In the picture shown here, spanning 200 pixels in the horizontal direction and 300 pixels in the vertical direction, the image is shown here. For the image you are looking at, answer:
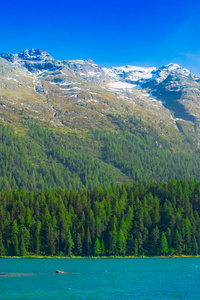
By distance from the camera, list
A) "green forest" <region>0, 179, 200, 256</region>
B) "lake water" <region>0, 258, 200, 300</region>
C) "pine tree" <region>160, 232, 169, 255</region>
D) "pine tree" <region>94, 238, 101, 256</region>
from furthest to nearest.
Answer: "pine tree" <region>160, 232, 169, 255</region>, "pine tree" <region>94, 238, 101, 256</region>, "green forest" <region>0, 179, 200, 256</region>, "lake water" <region>0, 258, 200, 300</region>

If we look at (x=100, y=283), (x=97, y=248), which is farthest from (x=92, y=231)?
(x=100, y=283)

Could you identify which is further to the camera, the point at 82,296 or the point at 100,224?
the point at 100,224

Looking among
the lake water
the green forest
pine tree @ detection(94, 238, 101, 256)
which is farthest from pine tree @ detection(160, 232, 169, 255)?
the lake water

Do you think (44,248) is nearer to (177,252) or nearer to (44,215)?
(44,215)

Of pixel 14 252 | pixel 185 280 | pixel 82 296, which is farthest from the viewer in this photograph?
pixel 14 252

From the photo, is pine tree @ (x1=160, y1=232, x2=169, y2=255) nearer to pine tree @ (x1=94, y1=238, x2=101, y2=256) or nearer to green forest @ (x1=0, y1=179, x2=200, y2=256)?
green forest @ (x1=0, y1=179, x2=200, y2=256)

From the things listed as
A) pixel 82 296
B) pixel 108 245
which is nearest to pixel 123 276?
pixel 82 296

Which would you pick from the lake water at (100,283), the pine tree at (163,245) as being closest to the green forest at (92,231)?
the pine tree at (163,245)

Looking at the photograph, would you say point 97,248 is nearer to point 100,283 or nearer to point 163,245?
point 163,245
